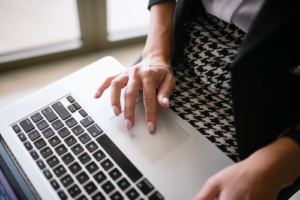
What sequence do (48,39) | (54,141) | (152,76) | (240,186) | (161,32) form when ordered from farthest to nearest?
(48,39) → (161,32) → (152,76) → (54,141) → (240,186)

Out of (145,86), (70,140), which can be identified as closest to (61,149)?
(70,140)

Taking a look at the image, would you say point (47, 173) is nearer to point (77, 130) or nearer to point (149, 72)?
point (77, 130)

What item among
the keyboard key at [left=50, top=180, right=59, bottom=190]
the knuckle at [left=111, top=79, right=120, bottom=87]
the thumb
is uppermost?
the knuckle at [left=111, top=79, right=120, bottom=87]

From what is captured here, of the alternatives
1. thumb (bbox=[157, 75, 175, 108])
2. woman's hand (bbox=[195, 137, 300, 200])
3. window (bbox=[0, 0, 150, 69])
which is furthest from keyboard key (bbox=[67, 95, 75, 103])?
window (bbox=[0, 0, 150, 69])

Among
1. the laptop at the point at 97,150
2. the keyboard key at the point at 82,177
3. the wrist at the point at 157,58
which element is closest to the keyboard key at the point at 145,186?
the laptop at the point at 97,150

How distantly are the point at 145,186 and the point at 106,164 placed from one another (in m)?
0.09

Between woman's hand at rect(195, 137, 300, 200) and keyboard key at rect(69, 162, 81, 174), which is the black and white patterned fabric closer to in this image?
woman's hand at rect(195, 137, 300, 200)

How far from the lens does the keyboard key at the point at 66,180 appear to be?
45 centimetres

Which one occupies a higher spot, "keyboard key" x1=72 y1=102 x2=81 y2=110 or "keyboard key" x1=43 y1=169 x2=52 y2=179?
"keyboard key" x1=72 y1=102 x2=81 y2=110

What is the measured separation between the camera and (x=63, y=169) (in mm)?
465

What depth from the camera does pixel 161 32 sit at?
2.33 feet

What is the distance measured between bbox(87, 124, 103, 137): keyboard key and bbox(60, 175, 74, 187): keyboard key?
101 mm

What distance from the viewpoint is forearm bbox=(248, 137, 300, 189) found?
1.35ft

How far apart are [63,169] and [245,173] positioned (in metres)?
0.34
